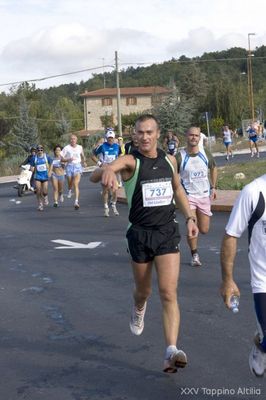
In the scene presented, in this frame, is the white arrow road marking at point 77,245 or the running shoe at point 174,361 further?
the white arrow road marking at point 77,245

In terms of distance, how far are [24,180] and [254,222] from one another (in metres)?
22.2

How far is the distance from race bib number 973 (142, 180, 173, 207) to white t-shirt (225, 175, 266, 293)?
133 cm

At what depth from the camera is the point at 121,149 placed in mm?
18547

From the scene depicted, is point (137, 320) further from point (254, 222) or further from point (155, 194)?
point (254, 222)

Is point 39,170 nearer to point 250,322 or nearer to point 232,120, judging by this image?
point 250,322

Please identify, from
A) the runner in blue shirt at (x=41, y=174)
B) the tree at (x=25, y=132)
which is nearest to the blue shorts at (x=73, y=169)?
the runner in blue shirt at (x=41, y=174)

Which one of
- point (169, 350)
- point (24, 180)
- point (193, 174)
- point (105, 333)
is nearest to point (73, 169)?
point (24, 180)

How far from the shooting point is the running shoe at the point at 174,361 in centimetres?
551

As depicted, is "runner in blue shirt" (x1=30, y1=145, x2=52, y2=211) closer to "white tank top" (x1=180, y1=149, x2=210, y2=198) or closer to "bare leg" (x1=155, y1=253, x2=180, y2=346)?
"white tank top" (x1=180, y1=149, x2=210, y2=198)

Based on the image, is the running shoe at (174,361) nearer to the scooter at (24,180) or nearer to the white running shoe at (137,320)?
the white running shoe at (137,320)

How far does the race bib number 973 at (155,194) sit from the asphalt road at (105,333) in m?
1.25

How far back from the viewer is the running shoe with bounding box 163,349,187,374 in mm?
5508

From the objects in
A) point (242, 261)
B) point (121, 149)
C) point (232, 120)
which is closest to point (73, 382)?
point (242, 261)

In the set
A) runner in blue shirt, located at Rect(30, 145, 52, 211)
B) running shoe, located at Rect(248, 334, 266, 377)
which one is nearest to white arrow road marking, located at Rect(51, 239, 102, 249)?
runner in blue shirt, located at Rect(30, 145, 52, 211)
